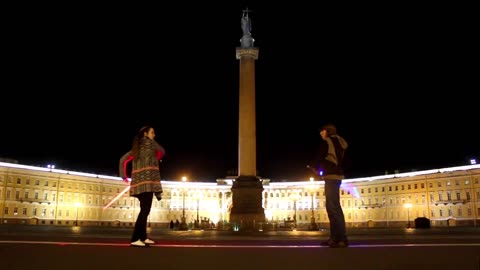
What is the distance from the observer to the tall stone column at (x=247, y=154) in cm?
4328

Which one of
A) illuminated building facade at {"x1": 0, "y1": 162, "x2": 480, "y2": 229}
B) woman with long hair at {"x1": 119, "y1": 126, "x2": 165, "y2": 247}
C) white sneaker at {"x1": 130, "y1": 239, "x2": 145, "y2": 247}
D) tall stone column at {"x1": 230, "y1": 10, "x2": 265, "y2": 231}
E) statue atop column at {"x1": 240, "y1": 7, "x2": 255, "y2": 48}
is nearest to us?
white sneaker at {"x1": 130, "y1": 239, "x2": 145, "y2": 247}

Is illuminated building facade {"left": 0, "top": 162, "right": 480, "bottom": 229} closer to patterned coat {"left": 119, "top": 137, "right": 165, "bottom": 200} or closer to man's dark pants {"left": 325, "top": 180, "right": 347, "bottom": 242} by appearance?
patterned coat {"left": 119, "top": 137, "right": 165, "bottom": 200}

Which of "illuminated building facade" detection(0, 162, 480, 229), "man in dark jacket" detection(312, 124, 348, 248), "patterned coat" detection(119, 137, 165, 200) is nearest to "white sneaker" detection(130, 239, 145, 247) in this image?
"patterned coat" detection(119, 137, 165, 200)

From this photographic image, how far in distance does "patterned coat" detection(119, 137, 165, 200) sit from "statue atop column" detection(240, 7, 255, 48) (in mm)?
38440

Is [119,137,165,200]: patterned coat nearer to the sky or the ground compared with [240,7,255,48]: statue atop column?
nearer to the ground

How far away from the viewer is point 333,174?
35.0ft

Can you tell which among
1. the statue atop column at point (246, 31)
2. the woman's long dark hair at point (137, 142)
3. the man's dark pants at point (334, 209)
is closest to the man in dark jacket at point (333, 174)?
the man's dark pants at point (334, 209)

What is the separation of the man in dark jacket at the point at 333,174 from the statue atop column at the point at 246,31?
3815cm

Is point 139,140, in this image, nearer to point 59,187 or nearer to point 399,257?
point 399,257

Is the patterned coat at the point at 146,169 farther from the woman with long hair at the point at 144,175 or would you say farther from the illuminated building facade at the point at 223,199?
the illuminated building facade at the point at 223,199

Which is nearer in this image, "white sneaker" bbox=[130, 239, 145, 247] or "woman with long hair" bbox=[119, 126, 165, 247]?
"white sneaker" bbox=[130, 239, 145, 247]

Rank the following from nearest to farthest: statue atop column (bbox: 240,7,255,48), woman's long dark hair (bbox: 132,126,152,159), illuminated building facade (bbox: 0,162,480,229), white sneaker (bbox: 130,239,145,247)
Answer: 1. white sneaker (bbox: 130,239,145,247)
2. woman's long dark hair (bbox: 132,126,152,159)
3. statue atop column (bbox: 240,7,255,48)
4. illuminated building facade (bbox: 0,162,480,229)

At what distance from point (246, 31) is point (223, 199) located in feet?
306

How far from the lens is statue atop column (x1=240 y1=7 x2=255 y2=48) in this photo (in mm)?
48625
